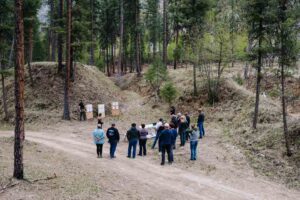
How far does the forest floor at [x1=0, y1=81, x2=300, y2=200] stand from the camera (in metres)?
12.5

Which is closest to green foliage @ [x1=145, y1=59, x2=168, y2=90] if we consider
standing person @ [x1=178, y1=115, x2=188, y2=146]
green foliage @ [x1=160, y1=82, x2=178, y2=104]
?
green foliage @ [x1=160, y1=82, x2=178, y2=104]

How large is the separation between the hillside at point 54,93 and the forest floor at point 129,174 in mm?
8076

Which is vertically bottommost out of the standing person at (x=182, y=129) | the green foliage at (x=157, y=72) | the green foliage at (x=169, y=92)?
the standing person at (x=182, y=129)

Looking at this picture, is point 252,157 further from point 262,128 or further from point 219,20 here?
point 219,20

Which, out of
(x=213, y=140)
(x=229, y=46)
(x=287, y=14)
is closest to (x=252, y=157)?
(x=213, y=140)

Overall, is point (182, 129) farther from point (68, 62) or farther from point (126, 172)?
point (68, 62)

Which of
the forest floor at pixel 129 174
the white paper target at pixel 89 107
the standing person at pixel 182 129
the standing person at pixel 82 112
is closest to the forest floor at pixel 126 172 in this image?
the forest floor at pixel 129 174

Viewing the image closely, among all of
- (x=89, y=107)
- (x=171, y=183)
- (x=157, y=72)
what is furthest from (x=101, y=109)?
(x=171, y=183)

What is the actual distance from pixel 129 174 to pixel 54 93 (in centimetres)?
1971

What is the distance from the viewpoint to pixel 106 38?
54.7 metres

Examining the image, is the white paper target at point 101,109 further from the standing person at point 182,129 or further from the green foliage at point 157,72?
the standing person at point 182,129

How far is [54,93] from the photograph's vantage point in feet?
107

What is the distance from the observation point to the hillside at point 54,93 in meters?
30.0

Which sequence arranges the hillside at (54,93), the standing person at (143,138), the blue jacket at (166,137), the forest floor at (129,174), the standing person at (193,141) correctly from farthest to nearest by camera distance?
the hillside at (54,93) → the standing person at (143,138) → the standing person at (193,141) → the blue jacket at (166,137) → the forest floor at (129,174)
